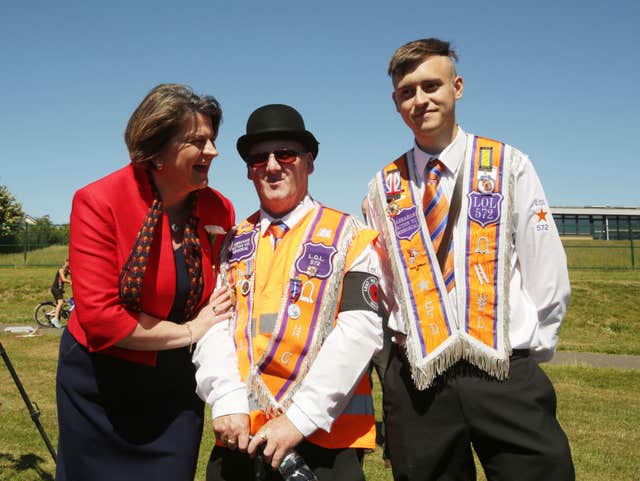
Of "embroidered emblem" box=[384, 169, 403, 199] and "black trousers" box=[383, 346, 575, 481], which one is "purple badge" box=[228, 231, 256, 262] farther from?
"black trousers" box=[383, 346, 575, 481]

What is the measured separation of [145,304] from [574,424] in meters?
5.19

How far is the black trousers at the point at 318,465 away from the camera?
2.21 metres

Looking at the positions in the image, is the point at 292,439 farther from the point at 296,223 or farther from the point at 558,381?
the point at 558,381

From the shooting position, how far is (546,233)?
228cm

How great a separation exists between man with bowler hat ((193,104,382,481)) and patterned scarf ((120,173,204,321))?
0.16 metres

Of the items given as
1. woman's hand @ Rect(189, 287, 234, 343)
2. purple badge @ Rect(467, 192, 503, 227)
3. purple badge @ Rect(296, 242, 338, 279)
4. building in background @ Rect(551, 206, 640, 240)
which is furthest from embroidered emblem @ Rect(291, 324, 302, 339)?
building in background @ Rect(551, 206, 640, 240)

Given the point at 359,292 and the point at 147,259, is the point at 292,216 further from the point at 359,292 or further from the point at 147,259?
the point at 147,259

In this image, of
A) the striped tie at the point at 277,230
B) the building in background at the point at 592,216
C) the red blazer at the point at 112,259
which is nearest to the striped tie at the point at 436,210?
the striped tie at the point at 277,230

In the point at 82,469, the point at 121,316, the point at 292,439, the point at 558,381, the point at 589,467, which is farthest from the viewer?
the point at 558,381

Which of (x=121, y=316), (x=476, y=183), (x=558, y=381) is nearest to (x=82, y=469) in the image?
(x=121, y=316)

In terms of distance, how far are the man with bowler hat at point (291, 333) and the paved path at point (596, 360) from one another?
23.5ft

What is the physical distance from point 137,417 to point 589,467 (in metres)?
4.05

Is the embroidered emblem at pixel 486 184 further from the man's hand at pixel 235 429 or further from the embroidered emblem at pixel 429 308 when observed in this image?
the man's hand at pixel 235 429

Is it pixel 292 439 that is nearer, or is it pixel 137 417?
pixel 292 439
